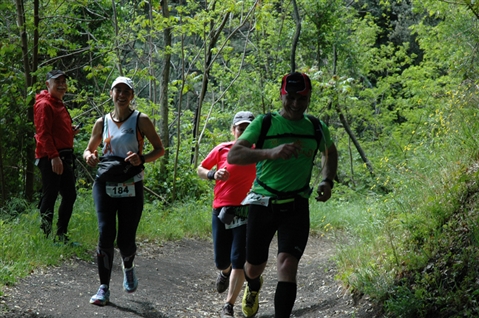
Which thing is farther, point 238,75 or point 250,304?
point 238,75

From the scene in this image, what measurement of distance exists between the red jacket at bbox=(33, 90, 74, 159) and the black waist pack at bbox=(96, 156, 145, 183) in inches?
83.1

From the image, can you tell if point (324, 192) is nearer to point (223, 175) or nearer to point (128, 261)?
point (223, 175)

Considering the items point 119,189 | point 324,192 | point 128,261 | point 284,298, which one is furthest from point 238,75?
point 284,298

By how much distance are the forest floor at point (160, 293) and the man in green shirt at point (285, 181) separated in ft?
4.54

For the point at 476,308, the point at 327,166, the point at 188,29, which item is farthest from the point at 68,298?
the point at 188,29

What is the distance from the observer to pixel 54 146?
7.97m

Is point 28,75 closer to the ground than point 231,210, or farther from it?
farther from it

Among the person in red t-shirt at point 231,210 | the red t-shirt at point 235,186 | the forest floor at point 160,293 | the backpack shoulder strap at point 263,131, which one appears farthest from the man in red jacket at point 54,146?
the backpack shoulder strap at point 263,131

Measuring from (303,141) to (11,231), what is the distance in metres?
4.63

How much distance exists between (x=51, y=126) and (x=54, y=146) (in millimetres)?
275

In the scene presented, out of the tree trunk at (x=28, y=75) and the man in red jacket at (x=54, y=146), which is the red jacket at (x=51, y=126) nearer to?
the man in red jacket at (x=54, y=146)

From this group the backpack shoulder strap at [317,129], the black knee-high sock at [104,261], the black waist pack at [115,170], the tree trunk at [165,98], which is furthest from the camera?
the tree trunk at [165,98]

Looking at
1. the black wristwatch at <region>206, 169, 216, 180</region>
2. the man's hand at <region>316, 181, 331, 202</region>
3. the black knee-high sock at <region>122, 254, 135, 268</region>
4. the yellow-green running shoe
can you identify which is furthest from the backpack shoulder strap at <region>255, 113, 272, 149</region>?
the black knee-high sock at <region>122, 254, 135, 268</region>

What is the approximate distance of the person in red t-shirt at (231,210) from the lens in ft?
20.9
